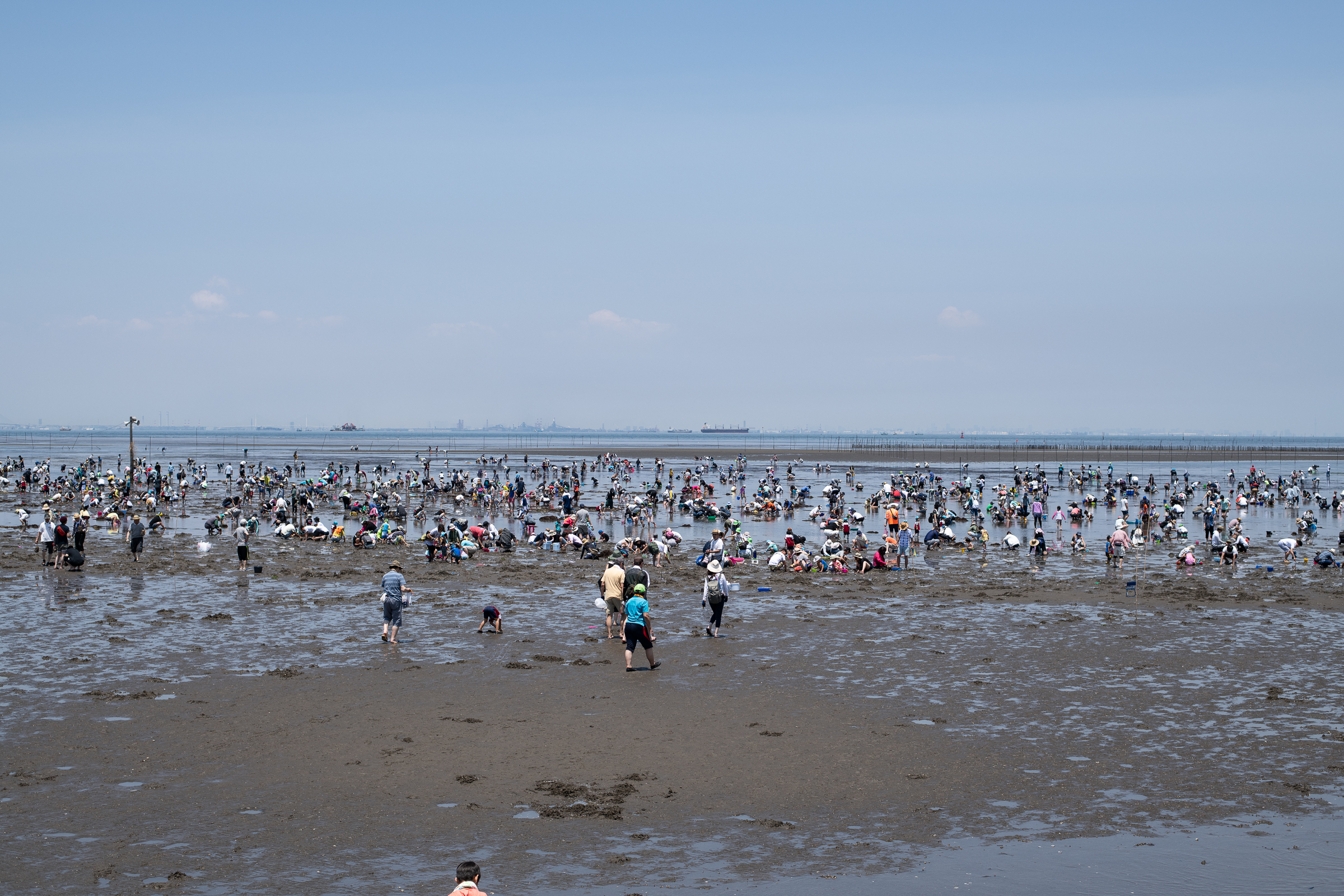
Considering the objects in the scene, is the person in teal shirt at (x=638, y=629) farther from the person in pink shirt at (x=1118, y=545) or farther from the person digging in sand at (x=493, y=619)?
the person in pink shirt at (x=1118, y=545)

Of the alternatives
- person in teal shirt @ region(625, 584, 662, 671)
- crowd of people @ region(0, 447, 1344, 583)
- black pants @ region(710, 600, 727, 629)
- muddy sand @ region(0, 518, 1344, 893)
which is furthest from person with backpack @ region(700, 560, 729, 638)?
crowd of people @ region(0, 447, 1344, 583)

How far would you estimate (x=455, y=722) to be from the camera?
14.2 m

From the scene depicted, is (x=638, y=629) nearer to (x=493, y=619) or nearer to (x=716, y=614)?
(x=716, y=614)

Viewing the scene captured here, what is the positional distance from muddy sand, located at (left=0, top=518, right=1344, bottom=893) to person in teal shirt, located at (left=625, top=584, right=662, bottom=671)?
573mm

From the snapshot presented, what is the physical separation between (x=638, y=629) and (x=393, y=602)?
525 centimetres

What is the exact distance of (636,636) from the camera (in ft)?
57.4

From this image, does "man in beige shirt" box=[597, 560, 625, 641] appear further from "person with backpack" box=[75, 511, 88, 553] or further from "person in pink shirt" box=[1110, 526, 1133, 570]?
"person in pink shirt" box=[1110, 526, 1133, 570]

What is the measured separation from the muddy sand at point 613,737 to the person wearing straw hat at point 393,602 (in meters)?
0.60

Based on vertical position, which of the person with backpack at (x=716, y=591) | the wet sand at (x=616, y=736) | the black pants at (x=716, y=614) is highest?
the person with backpack at (x=716, y=591)

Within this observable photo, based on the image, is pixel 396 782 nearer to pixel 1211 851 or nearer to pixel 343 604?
pixel 1211 851

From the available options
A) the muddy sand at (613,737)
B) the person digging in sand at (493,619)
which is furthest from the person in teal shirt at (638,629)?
the person digging in sand at (493,619)

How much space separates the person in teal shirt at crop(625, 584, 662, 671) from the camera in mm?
17453

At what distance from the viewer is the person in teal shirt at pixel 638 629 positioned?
17453mm

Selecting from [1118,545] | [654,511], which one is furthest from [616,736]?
[654,511]
